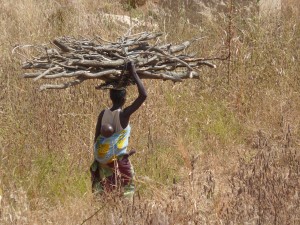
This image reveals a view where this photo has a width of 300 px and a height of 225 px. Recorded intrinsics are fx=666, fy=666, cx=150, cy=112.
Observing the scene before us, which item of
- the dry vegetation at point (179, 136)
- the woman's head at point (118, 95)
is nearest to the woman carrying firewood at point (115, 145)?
the woman's head at point (118, 95)

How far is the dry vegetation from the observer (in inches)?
135

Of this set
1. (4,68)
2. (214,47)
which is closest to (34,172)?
(4,68)

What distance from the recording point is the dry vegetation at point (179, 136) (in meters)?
3.44

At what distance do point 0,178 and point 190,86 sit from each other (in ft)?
8.08

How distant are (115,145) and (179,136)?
144 centimetres

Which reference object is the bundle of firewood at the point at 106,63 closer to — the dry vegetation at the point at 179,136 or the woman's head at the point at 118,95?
the woman's head at the point at 118,95

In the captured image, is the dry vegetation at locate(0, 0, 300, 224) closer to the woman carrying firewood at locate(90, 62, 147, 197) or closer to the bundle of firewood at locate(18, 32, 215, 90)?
the woman carrying firewood at locate(90, 62, 147, 197)

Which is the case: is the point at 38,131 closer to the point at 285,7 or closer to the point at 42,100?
the point at 42,100

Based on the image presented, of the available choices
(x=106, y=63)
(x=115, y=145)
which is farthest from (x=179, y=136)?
(x=106, y=63)

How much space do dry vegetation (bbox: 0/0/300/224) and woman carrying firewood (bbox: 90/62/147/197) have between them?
0.13 meters

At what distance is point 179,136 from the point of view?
5.13m

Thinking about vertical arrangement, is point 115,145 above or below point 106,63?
below

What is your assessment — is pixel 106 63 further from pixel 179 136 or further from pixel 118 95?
pixel 179 136

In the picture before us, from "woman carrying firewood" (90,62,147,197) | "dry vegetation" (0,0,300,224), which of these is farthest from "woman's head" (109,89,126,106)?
"dry vegetation" (0,0,300,224)
